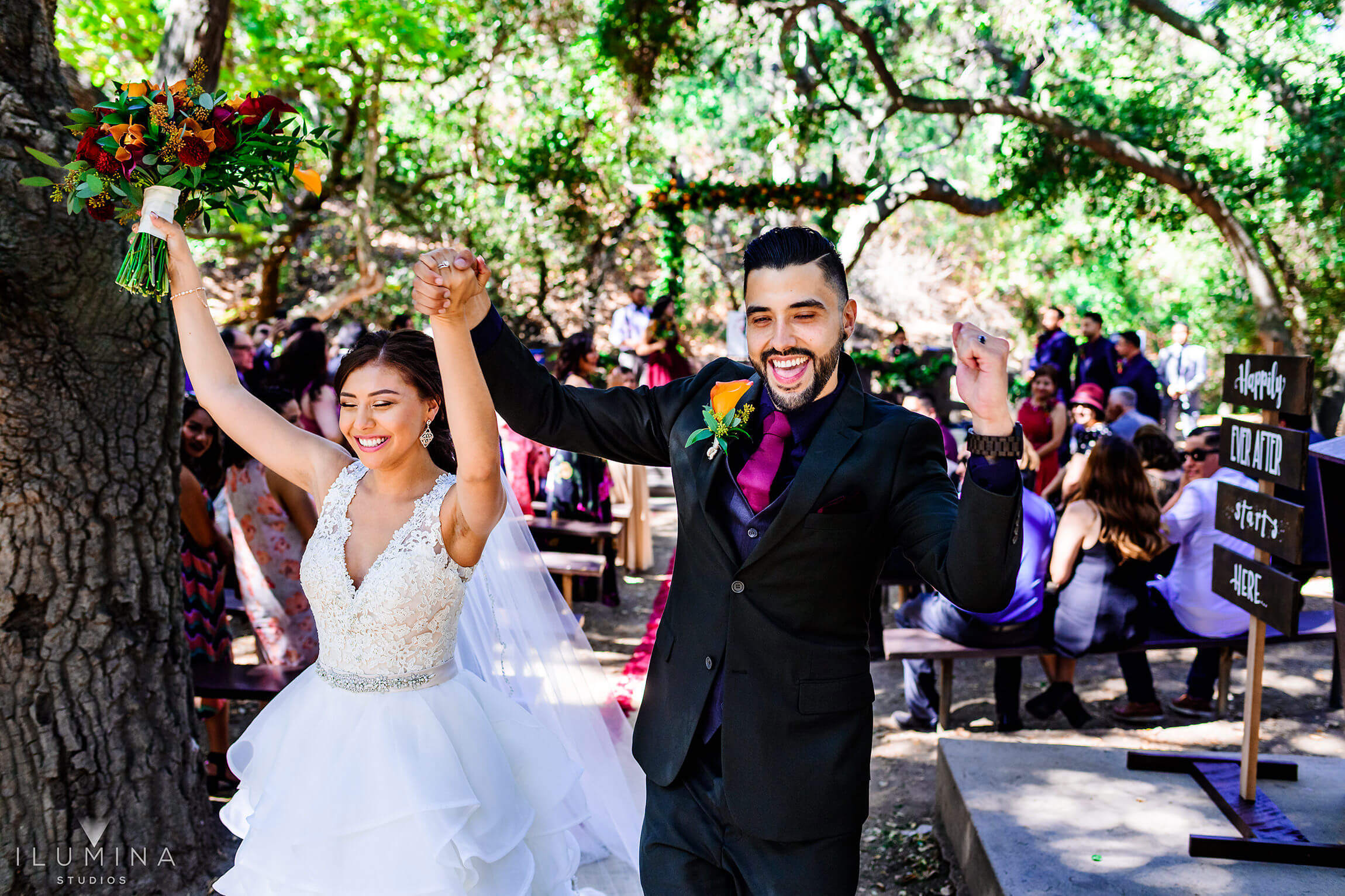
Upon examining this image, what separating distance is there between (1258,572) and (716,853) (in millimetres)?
2556

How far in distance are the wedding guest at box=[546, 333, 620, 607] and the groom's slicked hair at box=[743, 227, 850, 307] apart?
5.37 meters

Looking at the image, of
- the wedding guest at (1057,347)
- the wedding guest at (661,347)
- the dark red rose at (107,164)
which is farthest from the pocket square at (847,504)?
the wedding guest at (1057,347)

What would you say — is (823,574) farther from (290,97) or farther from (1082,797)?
(290,97)

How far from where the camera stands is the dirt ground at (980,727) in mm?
4109

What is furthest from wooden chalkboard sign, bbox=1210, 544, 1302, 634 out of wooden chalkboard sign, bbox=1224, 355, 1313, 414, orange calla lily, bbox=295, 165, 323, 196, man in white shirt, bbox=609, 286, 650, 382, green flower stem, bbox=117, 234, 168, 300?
man in white shirt, bbox=609, 286, 650, 382

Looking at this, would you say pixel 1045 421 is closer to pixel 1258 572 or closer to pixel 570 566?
pixel 570 566

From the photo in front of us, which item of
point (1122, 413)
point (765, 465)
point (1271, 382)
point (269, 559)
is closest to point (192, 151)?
point (765, 465)

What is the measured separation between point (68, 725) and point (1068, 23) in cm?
1294

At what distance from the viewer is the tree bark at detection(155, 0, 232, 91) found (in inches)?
172

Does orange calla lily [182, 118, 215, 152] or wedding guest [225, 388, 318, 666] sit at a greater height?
orange calla lily [182, 118, 215, 152]

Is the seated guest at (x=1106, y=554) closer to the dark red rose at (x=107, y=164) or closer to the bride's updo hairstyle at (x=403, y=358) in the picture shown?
the bride's updo hairstyle at (x=403, y=358)

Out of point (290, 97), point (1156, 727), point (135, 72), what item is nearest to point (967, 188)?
point (290, 97)

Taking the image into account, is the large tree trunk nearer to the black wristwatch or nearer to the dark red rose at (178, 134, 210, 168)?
the dark red rose at (178, 134, 210, 168)

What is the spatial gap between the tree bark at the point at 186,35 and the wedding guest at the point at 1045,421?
643 centimetres
